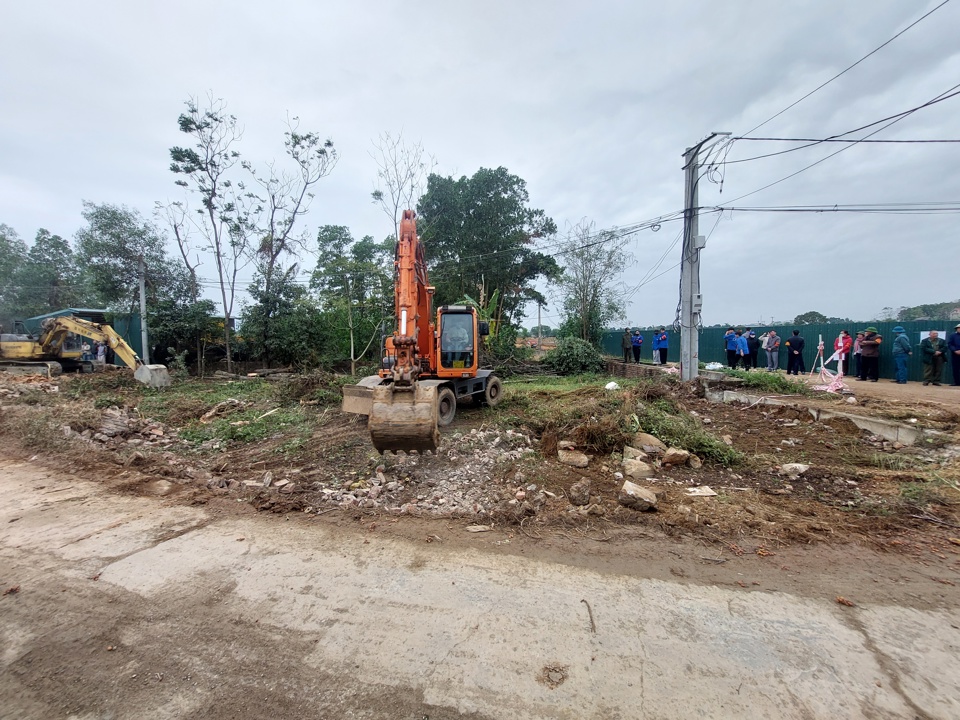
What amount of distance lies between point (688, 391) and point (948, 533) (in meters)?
6.85

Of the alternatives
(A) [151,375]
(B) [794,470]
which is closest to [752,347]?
(B) [794,470]

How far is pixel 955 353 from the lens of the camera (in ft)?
33.2

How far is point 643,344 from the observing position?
23109 mm

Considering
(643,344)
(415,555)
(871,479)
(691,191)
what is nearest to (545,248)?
(643,344)

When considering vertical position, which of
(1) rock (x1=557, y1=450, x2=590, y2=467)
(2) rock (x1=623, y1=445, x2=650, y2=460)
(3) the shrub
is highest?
(3) the shrub

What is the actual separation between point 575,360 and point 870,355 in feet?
32.8

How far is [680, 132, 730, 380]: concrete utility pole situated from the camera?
1161 cm

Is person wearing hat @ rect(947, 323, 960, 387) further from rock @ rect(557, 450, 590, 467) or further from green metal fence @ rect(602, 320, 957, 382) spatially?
rock @ rect(557, 450, 590, 467)

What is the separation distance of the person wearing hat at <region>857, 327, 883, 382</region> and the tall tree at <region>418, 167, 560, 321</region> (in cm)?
1616

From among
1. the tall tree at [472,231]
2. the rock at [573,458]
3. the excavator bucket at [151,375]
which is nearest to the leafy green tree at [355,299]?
the excavator bucket at [151,375]

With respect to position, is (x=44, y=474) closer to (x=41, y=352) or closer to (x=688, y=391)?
(x=688, y=391)

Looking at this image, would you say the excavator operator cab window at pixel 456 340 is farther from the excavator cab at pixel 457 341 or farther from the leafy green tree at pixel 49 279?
the leafy green tree at pixel 49 279

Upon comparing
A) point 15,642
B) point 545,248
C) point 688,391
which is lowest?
point 15,642

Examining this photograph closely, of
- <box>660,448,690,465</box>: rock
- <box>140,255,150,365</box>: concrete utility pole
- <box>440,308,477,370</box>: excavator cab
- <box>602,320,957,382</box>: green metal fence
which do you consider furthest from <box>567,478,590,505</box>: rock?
<box>140,255,150,365</box>: concrete utility pole
